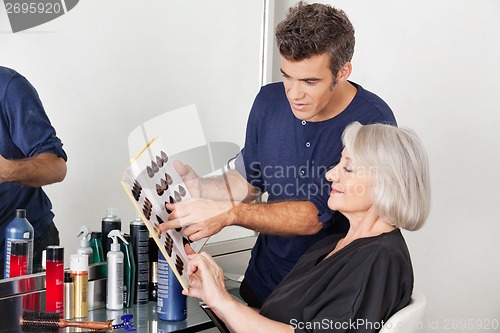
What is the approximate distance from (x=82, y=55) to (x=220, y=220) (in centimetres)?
61

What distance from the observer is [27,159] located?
188cm

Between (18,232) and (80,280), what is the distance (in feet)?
0.67

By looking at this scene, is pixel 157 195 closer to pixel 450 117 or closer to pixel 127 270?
pixel 127 270

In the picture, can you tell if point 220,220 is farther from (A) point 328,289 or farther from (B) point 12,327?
(B) point 12,327

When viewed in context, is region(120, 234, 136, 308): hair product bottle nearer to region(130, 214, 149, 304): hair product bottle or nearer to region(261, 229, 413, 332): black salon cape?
region(130, 214, 149, 304): hair product bottle

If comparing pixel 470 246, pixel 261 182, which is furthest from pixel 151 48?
pixel 470 246

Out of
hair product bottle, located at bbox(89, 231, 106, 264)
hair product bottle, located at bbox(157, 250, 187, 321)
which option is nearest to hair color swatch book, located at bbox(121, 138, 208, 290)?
hair product bottle, located at bbox(157, 250, 187, 321)

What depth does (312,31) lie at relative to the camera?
1988mm

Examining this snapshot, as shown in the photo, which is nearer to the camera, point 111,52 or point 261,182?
point 111,52

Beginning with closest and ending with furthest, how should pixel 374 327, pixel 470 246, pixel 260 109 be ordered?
pixel 374 327, pixel 260 109, pixel 470 246

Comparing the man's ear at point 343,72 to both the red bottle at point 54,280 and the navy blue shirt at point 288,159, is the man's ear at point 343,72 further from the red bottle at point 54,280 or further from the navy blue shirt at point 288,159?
the red bottle at point 54,280

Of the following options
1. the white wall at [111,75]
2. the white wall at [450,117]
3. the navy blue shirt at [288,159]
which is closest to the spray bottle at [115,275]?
the white wall at [111,75]

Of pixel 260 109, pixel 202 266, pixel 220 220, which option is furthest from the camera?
pixel 260 109

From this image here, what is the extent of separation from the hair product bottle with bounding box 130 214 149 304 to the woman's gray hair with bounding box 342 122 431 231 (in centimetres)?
69
